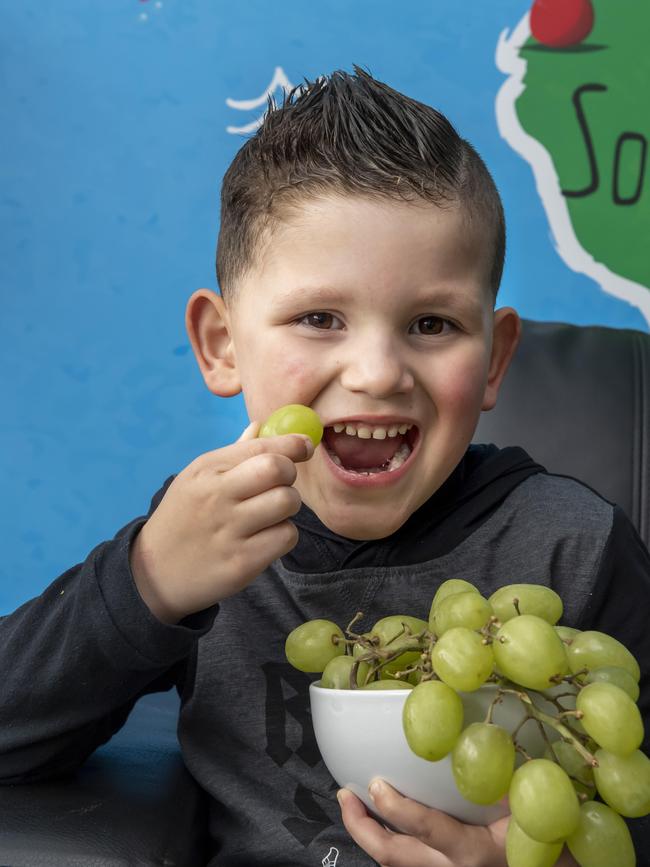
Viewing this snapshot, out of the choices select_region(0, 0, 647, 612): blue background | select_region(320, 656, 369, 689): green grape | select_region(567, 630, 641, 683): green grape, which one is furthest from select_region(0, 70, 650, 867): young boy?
select_region(0, 0, 647, 612): blue background

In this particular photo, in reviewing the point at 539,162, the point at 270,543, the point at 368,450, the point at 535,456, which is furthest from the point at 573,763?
the point at 539,162

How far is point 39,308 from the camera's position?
7.84 feet

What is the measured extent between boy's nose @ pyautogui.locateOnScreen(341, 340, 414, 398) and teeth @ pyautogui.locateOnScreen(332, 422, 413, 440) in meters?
0.04

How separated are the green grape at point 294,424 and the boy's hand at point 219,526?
0.9 inches

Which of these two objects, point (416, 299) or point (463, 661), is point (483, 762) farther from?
point (416, 299)

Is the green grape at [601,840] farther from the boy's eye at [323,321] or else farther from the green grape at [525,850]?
the boy's eye at [323,321]

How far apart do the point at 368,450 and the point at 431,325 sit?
133 millimetres

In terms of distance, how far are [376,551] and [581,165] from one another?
1.46 m

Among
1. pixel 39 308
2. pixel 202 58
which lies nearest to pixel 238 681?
pixel 39 308

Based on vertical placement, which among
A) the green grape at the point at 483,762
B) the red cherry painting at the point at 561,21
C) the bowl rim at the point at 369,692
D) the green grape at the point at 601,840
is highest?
the red cherry painting at the point at 561,21

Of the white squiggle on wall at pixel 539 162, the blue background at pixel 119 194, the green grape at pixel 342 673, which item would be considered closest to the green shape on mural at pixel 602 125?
the white squiggle on wall at pixel 539 162

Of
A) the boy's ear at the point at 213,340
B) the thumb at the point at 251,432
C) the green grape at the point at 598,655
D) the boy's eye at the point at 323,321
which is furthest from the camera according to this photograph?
the boy's ear at the point at 213,340

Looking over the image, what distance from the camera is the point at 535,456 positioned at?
1.46 m

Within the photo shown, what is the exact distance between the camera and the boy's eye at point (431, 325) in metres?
1.05
